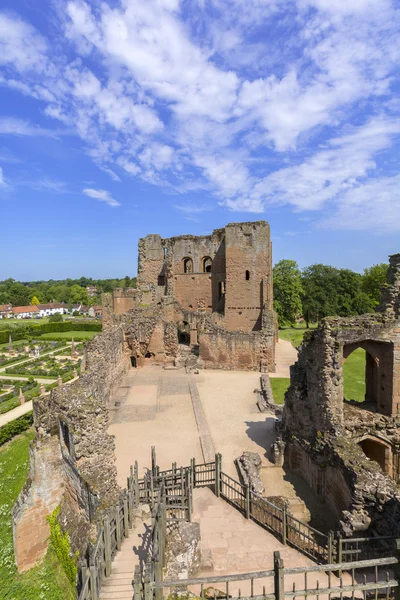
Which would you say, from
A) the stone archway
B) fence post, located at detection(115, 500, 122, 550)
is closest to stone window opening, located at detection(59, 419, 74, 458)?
fence post, located at detection(115, 500, 122, 550)

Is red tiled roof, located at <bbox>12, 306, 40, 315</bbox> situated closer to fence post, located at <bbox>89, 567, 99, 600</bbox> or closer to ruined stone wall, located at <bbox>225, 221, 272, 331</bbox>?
ruined stone wall, located at <bbox>225, 221, 272, 331</bbox>

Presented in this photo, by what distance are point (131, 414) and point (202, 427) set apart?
348 centimetres

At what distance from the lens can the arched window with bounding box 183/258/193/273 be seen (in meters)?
31.6

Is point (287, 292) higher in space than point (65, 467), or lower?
higher

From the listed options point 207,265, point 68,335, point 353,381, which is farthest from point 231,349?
point 68,335

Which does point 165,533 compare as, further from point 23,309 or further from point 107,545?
point 23,309

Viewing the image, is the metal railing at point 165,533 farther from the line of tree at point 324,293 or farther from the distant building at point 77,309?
the distant building at point 77,309

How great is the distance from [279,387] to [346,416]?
9.77 meters

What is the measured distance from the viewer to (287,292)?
4244 centimetres

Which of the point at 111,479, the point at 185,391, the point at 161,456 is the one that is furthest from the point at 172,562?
the point at 185,391

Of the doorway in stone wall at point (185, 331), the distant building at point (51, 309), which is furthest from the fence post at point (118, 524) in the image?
the distant building at point (51, 309)

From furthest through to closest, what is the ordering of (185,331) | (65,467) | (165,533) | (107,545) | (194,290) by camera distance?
(194,290) → (185,331) → (65,467) → (165,533) → (107,545)

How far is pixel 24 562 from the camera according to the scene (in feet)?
29.7

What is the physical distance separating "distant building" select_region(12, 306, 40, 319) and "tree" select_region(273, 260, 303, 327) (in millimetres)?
75405
